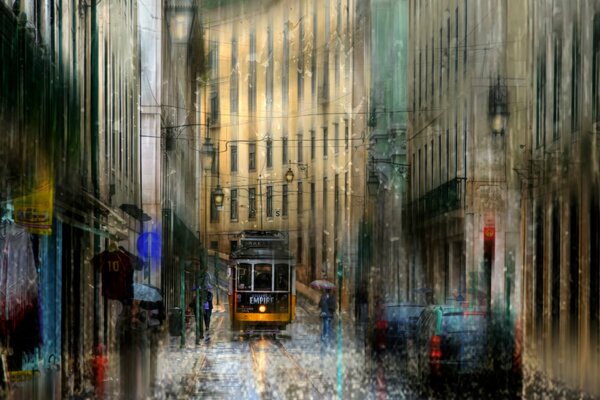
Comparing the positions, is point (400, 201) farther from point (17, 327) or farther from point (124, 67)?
point (17, 327)

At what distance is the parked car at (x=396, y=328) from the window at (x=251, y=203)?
147 feet

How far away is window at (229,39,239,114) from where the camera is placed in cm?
7100

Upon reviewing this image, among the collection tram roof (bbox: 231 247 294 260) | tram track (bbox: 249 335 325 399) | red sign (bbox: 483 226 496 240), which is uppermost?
red sign (bbox: 483 226 496 240)

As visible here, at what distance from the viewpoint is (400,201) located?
150ft

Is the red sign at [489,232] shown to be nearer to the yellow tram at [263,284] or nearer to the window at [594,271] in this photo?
the yellow tram at [263,284]

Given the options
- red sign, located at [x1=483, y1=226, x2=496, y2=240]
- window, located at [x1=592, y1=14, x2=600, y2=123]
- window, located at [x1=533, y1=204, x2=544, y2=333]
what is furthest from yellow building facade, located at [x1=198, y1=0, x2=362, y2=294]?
window, located at [x1=592, y1=14, x2=600, y2=123]

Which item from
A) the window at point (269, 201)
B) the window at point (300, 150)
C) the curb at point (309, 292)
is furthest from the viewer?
the window at point (269, 201)

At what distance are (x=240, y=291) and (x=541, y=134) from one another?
11694 millimetres

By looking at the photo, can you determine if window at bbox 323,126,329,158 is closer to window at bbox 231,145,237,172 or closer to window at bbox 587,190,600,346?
window at bbox 231,145,237,172

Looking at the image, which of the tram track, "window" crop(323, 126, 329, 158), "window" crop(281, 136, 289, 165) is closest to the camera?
the tram track

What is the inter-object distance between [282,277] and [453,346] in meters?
16.5

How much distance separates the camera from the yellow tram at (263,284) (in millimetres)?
32781

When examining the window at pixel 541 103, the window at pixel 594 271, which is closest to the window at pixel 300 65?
the window at pixel 541 103

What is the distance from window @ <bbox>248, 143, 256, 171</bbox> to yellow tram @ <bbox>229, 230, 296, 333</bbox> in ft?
121
